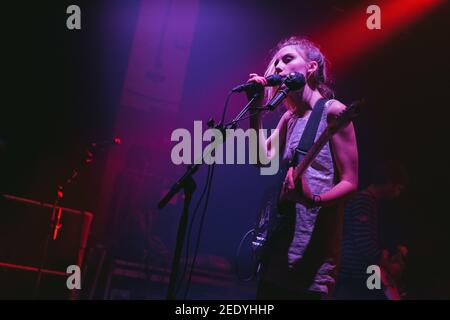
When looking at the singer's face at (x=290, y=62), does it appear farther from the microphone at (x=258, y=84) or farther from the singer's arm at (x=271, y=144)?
the singer's arm at (x=271, y=144)

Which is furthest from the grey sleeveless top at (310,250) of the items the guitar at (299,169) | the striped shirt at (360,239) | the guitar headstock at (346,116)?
the striped shirt at (360,239)

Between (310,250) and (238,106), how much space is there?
4.64 m

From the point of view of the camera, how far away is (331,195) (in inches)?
72.4

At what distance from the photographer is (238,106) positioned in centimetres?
633

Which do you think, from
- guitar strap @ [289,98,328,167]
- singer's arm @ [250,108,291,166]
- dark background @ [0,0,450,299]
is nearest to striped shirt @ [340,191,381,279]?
singer's arm @ [250,108,291,166]

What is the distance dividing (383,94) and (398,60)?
1.51ft

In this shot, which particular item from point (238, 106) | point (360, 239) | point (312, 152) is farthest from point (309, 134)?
point (238, 106)

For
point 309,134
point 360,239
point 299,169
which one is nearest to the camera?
point 299,169

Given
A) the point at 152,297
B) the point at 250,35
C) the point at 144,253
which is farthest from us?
the point at 250,35

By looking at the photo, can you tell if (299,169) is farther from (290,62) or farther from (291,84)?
(290,62)

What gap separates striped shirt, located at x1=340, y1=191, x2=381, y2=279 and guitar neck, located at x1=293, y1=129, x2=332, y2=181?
172 centimetres

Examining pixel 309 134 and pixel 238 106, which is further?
pixel 238 106
